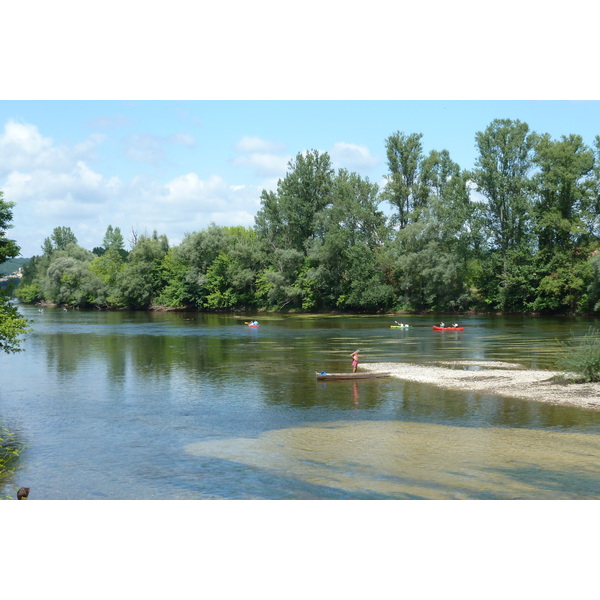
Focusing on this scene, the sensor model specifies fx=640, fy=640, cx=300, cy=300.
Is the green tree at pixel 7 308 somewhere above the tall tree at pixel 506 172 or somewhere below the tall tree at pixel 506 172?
below

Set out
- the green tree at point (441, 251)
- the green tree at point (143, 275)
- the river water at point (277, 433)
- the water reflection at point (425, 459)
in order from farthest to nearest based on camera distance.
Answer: the green tree at point (143, 275), the green tree at point (441, 251), the river water at point (277, 433), the water reflection at point (425, 459)

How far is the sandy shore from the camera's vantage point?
22453 mm

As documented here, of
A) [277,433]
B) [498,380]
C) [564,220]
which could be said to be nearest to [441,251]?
[564,220]

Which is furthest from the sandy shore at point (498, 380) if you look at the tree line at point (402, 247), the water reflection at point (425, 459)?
the tree line at point (402, 247)

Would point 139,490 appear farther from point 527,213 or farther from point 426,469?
point 527,213

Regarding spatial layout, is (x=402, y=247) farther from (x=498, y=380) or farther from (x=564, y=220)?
(x=498, y=380)

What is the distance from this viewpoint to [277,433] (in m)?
19.0

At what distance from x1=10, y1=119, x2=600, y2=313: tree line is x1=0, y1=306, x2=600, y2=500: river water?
3871cm

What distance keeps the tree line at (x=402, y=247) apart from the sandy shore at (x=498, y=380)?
38.3m

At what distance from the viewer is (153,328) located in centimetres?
6331

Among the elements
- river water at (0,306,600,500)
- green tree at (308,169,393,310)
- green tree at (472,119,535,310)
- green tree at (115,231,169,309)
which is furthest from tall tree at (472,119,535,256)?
green tree at (115,231,169,309)

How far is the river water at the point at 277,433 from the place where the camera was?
1398 centimetres

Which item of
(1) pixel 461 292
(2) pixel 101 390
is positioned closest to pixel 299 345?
→ (2) pixel 101 390

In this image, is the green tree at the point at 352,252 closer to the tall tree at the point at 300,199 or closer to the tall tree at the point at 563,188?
the tall tree at the point at 300,199
